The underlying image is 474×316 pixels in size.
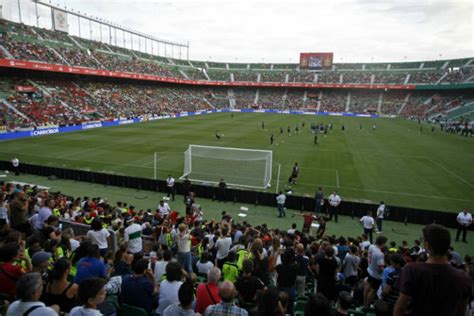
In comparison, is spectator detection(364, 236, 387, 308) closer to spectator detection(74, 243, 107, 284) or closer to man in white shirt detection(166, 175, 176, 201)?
spectator detection(74, 243, 107, 284)

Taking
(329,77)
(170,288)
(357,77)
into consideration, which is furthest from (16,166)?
(357,77)

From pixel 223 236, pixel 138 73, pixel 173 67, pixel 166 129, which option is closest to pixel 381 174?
pixel 223 236

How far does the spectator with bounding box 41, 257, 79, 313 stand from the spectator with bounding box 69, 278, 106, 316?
0.80m

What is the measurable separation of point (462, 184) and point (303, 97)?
73.0 m

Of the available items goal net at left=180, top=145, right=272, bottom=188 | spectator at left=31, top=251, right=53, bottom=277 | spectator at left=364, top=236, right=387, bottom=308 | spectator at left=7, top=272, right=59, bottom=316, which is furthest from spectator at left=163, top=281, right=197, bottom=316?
goal net at left=180, top=145, right=272, bottom=188

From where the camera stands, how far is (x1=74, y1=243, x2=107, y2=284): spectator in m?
4.93

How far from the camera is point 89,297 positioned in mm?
3494

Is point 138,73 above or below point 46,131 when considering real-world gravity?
above

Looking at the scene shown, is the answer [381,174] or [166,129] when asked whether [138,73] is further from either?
[381,174]

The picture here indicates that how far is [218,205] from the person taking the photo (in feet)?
56.8

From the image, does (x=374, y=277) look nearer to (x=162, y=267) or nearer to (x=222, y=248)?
(x=222, y=248)

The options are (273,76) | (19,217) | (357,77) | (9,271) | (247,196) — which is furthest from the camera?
(273,76)

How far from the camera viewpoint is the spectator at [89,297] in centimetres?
347

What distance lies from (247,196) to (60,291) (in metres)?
13.8
